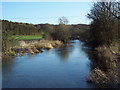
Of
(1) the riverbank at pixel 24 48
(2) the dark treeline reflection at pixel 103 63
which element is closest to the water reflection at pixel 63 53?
(1) the riverbank at pixel 24 48

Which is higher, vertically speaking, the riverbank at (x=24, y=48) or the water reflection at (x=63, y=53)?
the riverbank at (x=24, y=48)

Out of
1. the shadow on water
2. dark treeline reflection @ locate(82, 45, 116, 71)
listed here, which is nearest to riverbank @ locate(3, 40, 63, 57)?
the shadow on water

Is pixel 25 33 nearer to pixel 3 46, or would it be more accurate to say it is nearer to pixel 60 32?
pixel 60 32

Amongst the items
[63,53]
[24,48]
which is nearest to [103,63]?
[63,53]

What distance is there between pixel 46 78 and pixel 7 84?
7.71ft

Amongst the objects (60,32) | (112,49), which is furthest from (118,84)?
Result: (60,32)

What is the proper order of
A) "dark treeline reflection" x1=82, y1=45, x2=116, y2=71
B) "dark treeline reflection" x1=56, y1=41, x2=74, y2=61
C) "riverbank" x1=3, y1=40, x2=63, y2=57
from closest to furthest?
"dark treeline reflection" x1=82, y1=45, x2=116, y2=71 → "dark treeline reflection" x1=56, y1=41, x2=74, y2=61 → "riverbank" x1=3, y1=40, x2=63, y2=57

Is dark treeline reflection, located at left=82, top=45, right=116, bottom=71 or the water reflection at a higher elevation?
dark treeline reflection, located at left=82, top=45, right=116, bottom=71

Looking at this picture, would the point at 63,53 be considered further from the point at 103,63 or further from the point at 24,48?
the point at 103,63

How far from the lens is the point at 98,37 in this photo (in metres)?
20.5

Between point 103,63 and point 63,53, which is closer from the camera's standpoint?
point 103,63

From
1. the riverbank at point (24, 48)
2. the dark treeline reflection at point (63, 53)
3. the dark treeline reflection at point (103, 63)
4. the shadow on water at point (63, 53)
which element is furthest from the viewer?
the riverbank at point (24, 48)

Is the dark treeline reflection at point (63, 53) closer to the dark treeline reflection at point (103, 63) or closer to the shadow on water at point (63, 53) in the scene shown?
the shadow on water at point (63, 53)

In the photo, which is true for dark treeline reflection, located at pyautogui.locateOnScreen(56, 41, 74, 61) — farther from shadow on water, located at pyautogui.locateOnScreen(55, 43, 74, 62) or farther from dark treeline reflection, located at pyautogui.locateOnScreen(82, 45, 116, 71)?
dark treeline reflection, located at pyautogui.locateOnScreen(82, 45, 116, 71)
